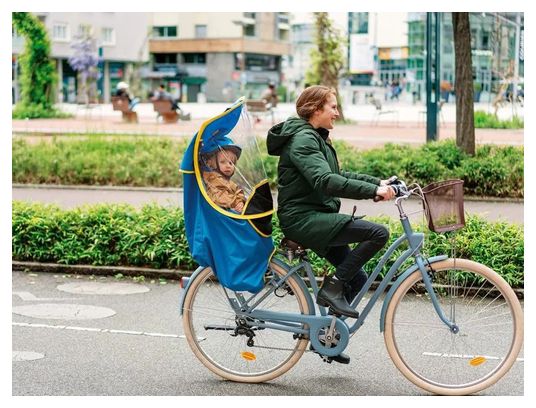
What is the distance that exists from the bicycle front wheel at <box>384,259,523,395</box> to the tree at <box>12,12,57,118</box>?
3446 cm

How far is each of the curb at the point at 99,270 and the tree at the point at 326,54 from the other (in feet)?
86.2

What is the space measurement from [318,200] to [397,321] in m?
0.84

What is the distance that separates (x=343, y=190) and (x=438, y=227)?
2.02 ft

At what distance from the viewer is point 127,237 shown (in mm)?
8859

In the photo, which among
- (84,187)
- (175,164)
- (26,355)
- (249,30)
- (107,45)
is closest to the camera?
(26,355)

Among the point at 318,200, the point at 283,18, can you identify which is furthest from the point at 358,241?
the point at 283,18

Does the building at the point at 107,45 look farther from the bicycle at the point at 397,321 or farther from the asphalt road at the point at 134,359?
the bicycle at the point at 397,321

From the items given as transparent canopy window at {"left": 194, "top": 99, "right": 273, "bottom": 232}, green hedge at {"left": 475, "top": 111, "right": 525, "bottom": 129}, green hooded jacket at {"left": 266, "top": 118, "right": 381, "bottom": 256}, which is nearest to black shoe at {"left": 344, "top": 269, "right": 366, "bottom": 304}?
green hooded jacket at {"left": 266, "top": 118, "right": 381, "bottom": 256}

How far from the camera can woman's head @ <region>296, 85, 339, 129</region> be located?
5.26m

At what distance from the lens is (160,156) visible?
16656mm

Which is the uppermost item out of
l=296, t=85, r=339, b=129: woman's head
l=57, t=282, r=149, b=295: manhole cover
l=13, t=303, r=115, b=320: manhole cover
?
l=296, t=85, r=339, b=129: woman's head

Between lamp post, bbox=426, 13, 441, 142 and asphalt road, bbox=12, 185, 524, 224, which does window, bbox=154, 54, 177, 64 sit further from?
asphalt road, bbox=12, 185, 524, 224

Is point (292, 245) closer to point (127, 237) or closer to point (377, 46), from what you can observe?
point (127, 237)
